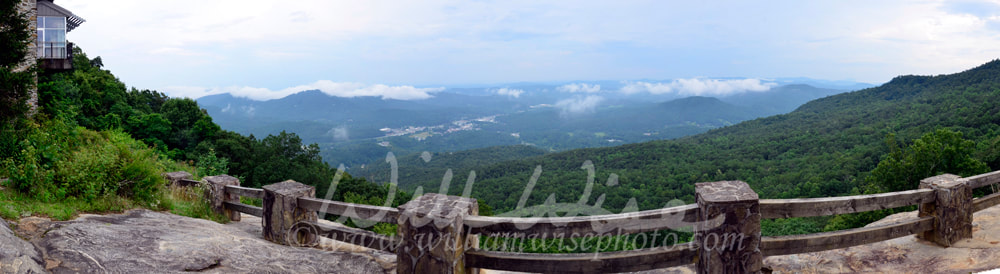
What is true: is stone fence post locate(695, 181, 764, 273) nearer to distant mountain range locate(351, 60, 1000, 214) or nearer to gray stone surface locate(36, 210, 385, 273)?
gray stone surface locate(36, 210, 385, 273)

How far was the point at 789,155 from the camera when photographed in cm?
5734

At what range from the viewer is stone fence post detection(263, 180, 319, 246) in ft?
19.0

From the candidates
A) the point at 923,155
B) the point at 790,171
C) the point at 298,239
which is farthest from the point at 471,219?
the point at 790,171

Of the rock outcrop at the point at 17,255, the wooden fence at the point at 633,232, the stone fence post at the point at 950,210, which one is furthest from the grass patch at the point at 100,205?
the stone fence post at the point at 950,210

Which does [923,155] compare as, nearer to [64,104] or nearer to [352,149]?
[64,104]

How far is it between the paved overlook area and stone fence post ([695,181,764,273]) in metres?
1.10

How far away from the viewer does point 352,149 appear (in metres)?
183

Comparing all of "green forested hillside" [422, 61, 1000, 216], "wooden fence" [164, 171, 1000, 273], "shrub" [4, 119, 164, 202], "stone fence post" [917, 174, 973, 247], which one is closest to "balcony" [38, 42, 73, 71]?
"shrub" [4, 119, 164, 202]

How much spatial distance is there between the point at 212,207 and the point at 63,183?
5.89 ft

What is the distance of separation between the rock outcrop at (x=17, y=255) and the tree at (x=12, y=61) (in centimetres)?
499

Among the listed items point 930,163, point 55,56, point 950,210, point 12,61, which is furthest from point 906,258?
point 55,56

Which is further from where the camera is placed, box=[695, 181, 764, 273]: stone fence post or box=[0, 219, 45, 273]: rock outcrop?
box=[695, 181, 764, 273]: stone fence post

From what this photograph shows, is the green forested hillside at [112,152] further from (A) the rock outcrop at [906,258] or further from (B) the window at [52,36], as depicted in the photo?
(A) the rock outcrop at [906,258]

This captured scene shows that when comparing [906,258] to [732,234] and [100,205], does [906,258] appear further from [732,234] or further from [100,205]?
[100,205]
